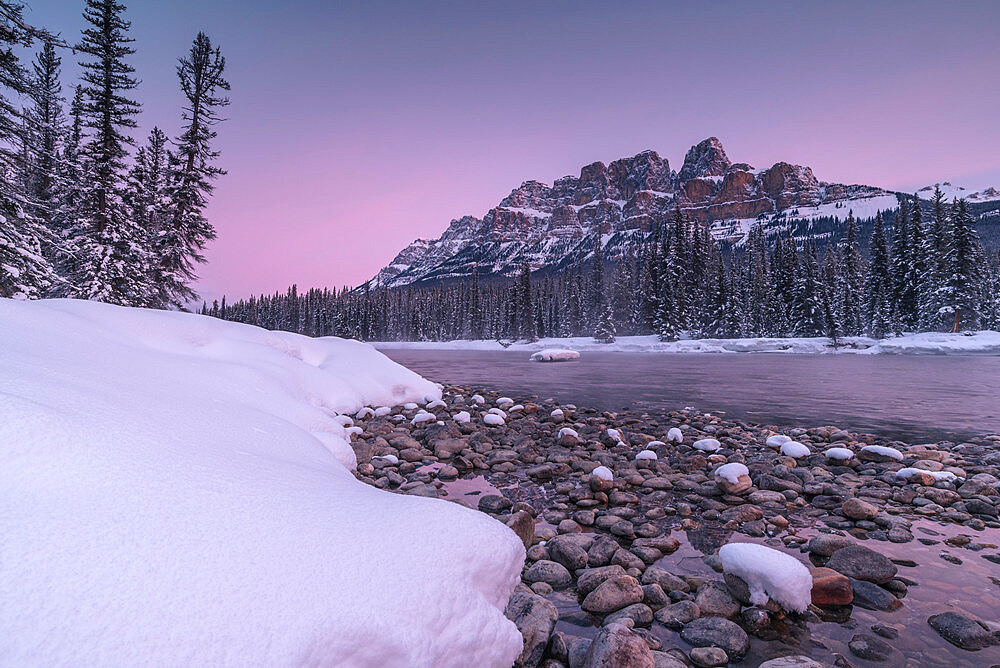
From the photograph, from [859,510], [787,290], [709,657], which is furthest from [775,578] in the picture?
[787,290]

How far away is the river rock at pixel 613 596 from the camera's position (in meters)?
3.50

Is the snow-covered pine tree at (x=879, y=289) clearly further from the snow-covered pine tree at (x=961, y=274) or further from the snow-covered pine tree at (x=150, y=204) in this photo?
the snow-covered pine tree at (x=150, y=204)

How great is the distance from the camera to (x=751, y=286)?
59.0 m

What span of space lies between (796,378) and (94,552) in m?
24.9

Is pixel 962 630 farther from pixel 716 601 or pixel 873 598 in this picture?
pixel 716 601

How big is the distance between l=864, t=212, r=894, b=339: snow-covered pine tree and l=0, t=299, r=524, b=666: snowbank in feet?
195

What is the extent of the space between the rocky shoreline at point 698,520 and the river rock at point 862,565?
0.05ft

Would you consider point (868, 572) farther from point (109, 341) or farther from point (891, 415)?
point (891, 415)

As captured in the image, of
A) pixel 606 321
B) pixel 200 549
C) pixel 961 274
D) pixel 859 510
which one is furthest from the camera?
pixel 606 321

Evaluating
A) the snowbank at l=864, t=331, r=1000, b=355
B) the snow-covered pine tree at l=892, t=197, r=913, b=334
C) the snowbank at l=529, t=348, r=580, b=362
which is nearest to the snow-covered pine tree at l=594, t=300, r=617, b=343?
the snowbank at l=529, t=348, r=580, b=362

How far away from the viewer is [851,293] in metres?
51.0

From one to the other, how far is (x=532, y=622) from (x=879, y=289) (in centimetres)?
6049

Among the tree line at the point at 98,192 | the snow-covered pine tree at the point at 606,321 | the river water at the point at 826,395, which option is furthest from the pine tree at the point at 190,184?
the snow-covered pine tree at the point at 606,321

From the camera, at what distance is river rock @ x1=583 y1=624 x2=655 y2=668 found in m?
2.53
